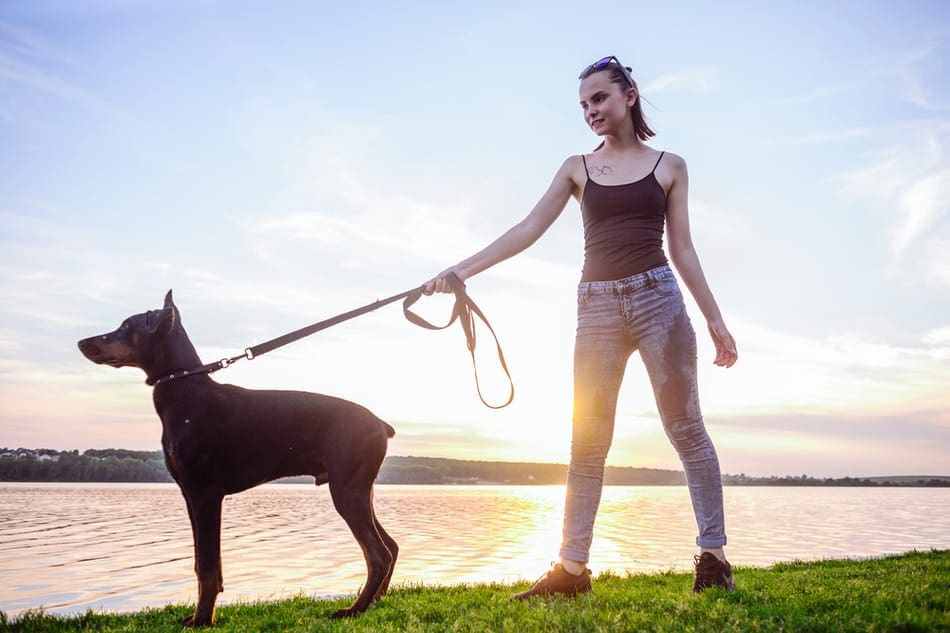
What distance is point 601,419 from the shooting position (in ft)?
15.9

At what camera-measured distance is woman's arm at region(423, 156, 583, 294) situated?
5.16 meters

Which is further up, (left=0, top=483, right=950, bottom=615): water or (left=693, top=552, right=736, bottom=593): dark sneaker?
(left=693, top=552, right=736, bottom=593): dark sneaker

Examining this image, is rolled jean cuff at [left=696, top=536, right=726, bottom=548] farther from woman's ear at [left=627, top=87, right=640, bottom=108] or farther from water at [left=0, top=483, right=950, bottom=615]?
water at [left=0, top=483, right=950, bottom=615]

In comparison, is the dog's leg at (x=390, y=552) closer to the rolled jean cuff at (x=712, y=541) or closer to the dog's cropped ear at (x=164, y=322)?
the dog's cropped ear at (x=164, y=322)

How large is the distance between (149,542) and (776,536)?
15361mm

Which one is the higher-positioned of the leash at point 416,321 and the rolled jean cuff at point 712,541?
the leash at point 416,321

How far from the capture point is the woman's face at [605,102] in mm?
4930

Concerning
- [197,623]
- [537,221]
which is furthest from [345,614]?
[537,221]

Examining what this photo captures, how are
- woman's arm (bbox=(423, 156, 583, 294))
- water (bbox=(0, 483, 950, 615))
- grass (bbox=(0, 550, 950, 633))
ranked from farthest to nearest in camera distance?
water (bbox=(0, 483, 950, 615))
woman's arm (bbox=(423, 156, 583, 294))
grass (bbox=(0, 550, 950, 633))

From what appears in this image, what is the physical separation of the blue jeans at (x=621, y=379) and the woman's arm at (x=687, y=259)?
1.13ft

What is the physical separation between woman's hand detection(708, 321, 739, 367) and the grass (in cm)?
158

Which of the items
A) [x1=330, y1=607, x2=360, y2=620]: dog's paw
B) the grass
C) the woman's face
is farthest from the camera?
[x1=330, y1=607, x2=360, y2=620]: dog's paw

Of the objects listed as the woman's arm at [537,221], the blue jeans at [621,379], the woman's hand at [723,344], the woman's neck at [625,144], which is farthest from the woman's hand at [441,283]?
the woman's hand at [723,344]

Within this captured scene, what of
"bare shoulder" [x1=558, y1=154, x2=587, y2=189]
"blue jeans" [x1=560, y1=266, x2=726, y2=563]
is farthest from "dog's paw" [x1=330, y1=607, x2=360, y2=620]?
"bare shoulder" [x1=558, y1=154, x2=587, y2=189]
